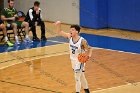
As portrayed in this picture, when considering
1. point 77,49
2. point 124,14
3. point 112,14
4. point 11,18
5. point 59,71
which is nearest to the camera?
point 77,49

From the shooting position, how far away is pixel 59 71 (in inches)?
467

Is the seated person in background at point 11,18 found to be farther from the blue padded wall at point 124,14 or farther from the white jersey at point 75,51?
the white jersey at point 75,51

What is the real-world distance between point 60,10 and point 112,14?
143 inches

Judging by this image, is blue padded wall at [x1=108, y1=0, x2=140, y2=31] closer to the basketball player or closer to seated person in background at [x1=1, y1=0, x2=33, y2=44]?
seated person in background at [x1=1, y1=0, x2=33, y2=44]

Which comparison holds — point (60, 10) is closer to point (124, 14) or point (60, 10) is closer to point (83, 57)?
point (124, 14)

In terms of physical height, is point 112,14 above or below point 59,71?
above

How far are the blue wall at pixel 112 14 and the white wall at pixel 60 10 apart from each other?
869mm

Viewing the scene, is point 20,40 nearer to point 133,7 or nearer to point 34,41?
point 34,41

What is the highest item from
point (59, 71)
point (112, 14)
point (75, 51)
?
point (75, 51)

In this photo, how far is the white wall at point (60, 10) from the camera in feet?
70.7

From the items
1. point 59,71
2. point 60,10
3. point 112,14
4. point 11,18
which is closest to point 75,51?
point 59,71

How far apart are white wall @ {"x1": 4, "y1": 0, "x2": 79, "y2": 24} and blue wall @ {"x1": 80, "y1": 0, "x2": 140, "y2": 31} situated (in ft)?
2.85

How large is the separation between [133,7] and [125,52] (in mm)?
4936

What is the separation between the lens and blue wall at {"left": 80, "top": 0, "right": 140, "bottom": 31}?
1900cm
